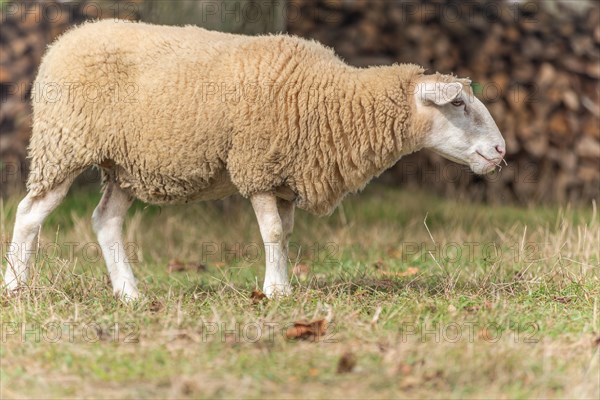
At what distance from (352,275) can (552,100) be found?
14.0ft

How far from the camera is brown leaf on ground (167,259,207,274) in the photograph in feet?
19.8

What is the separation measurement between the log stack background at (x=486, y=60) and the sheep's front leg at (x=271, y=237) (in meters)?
4.29

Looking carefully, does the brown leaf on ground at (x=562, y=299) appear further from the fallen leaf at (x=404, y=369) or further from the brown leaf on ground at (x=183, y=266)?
the brown leaf on ground at (x=183, y=266)

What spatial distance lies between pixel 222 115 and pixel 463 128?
1153mm

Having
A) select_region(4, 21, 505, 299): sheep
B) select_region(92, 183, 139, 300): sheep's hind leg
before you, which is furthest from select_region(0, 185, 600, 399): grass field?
select_region(4, 21, 505, 299): sheep

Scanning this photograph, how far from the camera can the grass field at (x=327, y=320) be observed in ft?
11.3

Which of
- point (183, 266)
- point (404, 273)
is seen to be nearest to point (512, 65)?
point (404, 273)

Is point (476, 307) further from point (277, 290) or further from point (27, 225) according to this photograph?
point (27, 225)

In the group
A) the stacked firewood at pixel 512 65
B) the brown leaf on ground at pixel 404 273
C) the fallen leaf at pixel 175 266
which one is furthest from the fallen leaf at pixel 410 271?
the stacked firewood at pixel 512 65

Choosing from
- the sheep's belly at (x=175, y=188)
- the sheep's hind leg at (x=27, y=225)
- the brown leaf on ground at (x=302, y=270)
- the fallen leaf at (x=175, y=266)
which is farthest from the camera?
the fallen leaf at (x=175, y=266)

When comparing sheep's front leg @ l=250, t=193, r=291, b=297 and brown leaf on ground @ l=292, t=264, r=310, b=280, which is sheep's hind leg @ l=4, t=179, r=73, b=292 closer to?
sheep's front leg @ l=250, t=193, r=291, b=297

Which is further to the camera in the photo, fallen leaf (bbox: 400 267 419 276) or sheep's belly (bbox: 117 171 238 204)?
fallen leaf (bbox: 400 267 419 276)

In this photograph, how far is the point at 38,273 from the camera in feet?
15.6

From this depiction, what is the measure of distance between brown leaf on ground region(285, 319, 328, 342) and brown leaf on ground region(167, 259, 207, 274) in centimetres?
210
